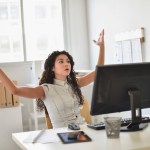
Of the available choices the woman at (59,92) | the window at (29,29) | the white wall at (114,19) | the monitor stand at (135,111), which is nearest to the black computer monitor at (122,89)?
the monitor stand at (135,111)

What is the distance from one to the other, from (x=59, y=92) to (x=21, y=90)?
0.32m

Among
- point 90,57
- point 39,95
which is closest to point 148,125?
point 39,95

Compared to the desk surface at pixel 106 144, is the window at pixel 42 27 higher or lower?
higher

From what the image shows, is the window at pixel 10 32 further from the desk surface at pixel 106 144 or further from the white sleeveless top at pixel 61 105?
the desk surface at pixel 106 144

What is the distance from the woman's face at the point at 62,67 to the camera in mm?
2439

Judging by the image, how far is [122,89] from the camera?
186 cm

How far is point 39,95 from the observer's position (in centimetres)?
239

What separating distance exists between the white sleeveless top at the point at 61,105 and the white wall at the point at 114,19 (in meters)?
1.20

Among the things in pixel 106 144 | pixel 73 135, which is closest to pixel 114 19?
pixel 73 135

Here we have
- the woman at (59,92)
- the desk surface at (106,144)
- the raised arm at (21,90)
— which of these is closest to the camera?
the desk surface at (106,144)

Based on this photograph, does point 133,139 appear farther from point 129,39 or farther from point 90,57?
point 90,57

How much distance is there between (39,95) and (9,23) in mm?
2473

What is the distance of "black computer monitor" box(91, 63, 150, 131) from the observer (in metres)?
1.79

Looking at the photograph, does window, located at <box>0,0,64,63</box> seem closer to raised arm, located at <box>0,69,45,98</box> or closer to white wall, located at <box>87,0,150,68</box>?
white wall, located at <box>87,0,150,68</box>
